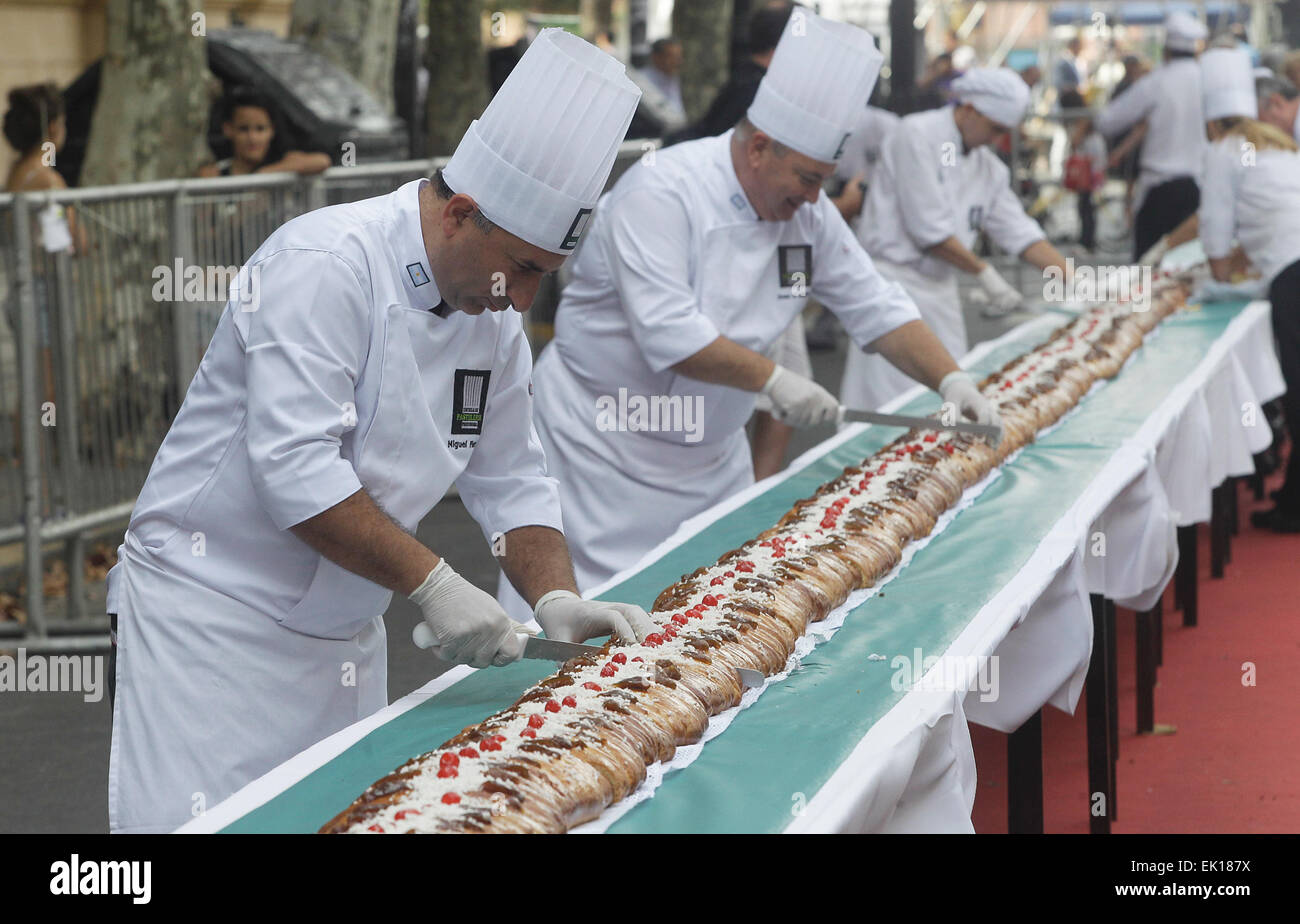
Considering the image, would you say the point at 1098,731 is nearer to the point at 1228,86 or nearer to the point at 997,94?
the point at 997,94

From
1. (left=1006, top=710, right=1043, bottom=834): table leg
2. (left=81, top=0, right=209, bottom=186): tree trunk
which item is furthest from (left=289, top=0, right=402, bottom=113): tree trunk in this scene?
(left=1006, top=710, right=1043, bottom=834): table leg

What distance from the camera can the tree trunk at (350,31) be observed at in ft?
29.4

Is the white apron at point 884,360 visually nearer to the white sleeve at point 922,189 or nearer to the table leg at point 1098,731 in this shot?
the white sleeve at point 922,189

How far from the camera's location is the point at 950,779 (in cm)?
254

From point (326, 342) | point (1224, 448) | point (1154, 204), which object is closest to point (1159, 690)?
point (1224, 448)

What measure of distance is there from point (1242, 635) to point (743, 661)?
12.1ft

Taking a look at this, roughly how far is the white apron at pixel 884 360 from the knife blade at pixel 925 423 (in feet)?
6.54

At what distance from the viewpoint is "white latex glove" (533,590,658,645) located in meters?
2.67

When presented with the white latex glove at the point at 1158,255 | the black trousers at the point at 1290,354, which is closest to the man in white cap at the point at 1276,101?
the white latex glove at the point at 1158,255

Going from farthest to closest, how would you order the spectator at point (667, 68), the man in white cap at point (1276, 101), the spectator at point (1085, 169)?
the spectator at point (1085, 169) → the spectator at point (667, 68) → the man in white cap at point (1276, 101)

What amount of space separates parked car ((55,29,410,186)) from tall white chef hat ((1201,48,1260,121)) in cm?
393

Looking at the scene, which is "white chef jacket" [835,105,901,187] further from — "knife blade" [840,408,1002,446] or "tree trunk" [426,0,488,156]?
"knife blade" [840,408,1002,446]

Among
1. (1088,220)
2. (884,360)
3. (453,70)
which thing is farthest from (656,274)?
(1088,220)
